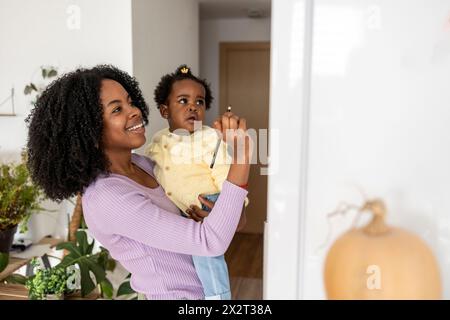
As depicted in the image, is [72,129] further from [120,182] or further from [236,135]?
[236,135]

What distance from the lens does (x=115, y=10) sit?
634 millimetres

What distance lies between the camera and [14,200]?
3.22 feet

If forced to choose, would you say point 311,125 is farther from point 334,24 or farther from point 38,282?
point 38,282

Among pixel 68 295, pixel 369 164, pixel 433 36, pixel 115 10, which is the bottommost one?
pixel 68 295

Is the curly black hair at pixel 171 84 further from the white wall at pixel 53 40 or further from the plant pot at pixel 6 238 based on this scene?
the plant pot at pixel 6 238

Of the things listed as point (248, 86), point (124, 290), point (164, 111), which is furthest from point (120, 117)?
point (124, 290)

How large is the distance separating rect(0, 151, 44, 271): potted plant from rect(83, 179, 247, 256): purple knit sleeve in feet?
1.76

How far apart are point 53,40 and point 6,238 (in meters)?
0.59

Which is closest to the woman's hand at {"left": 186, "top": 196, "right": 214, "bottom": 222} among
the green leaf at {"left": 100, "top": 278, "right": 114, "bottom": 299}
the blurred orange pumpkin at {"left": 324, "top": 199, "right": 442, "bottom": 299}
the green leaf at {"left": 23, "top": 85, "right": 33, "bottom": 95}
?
the blurred orange pumpkin at {"left": 324, "top": 199, "right": 442, "bottom": 299}

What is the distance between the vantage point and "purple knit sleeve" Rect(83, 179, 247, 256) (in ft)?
1.51

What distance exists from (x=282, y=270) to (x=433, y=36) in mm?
264

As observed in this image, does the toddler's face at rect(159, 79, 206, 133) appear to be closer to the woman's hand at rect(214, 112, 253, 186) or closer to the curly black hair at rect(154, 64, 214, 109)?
the curly black hair at rect(154, 64, 214, 109)

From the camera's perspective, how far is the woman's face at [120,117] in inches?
21.4
